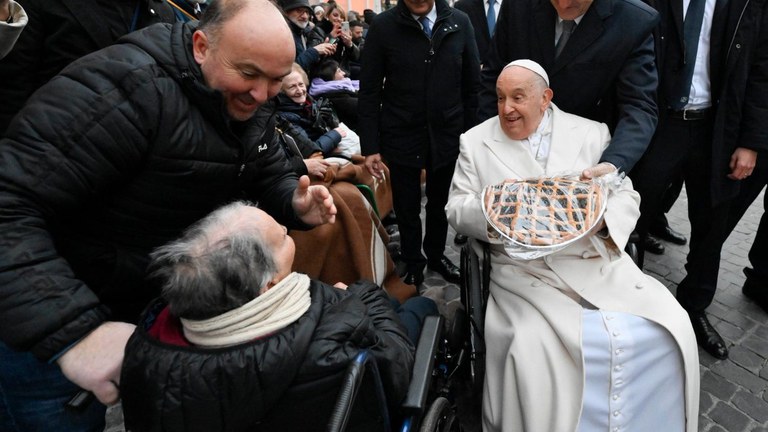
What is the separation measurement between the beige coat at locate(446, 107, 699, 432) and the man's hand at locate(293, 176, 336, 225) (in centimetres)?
70

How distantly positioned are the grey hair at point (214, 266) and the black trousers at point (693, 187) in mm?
2480

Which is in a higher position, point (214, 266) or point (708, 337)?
point (214, 266)

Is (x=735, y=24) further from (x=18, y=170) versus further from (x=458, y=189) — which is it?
(x=18, y=170)

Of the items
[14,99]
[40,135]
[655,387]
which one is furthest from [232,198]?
[655,387]

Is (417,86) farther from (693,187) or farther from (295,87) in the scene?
(693,187)

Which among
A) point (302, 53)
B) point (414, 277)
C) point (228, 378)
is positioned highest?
point (228, 378)

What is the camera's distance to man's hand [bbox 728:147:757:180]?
8.50 feet

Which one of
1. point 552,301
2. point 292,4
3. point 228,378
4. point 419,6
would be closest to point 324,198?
point 228,378

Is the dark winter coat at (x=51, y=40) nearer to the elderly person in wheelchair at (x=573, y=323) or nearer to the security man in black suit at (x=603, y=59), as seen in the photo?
the elderly person in wheelchair at (x=573, y=323)

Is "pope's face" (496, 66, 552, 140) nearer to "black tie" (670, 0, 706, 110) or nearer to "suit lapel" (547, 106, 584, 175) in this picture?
"suit lapel" (547, 106, 584, 175)

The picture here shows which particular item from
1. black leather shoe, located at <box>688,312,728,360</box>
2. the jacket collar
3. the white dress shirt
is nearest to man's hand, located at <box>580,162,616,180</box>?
the jacket collar

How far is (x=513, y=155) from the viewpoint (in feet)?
7.84

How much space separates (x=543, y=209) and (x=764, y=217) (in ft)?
8.07

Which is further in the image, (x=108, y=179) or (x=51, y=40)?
(x=51, y=40)
